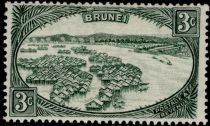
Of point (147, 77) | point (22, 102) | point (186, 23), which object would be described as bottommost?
point (22, 102)

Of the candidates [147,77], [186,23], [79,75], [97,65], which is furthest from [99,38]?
[186,23]

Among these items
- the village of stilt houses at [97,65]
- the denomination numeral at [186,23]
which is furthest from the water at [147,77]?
the denomination numeral at [186,23]

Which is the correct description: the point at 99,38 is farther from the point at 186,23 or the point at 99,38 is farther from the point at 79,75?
the point at 186,23

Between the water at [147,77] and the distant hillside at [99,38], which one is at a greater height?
the distant hillside at [99,38]

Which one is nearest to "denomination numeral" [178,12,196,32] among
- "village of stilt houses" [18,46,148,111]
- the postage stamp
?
the postage stamp

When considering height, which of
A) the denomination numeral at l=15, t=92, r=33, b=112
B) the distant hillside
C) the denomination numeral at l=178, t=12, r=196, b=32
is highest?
the denomination numeral at l=178, t=12, r=196, b=32

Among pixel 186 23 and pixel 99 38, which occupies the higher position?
pixel 186 23

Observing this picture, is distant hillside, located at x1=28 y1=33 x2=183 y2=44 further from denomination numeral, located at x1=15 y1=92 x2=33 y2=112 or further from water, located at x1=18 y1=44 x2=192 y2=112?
denomination numeral, located at x1=15 y1=92 x2=33 y2=112

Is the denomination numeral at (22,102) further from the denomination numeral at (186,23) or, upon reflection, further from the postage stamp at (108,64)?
the denomination numeral at (186,23)

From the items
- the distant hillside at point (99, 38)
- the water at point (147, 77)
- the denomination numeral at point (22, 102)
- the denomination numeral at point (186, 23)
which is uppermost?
the denomination numeral at point (186, 23)
